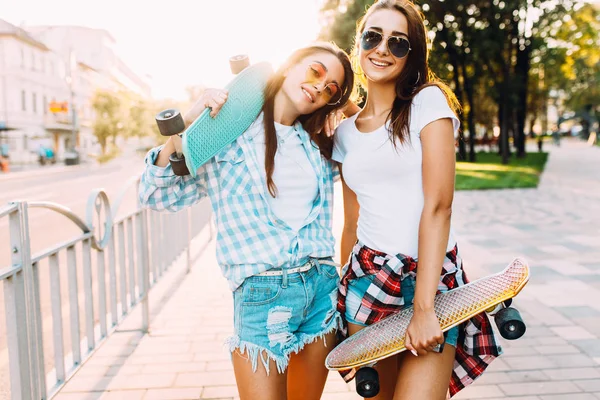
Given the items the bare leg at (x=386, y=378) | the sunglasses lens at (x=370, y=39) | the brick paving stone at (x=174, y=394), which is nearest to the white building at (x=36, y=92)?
the brick paving stone at (x=174, y=394)

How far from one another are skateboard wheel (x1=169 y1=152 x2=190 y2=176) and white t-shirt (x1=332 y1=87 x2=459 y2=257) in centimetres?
55

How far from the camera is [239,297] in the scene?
188cm

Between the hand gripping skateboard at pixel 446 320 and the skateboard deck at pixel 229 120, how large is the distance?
2.55ft

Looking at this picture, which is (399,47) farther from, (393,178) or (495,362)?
(495,362)

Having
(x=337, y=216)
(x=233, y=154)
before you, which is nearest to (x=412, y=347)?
(x=233, y=154)

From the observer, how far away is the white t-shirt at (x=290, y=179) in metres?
1.90

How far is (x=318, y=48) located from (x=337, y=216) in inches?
339

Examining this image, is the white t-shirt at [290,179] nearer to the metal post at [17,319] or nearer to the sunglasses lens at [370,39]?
the sunglasses lens at [370,39]

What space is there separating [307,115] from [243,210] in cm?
46

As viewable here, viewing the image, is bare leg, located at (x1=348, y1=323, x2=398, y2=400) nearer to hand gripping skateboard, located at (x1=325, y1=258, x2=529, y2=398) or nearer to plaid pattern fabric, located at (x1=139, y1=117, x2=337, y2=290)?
hand gripping skateboard, located at (x1=325, y1=258, x2=529, y2=398)

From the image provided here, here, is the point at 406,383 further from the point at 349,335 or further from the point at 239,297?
the point at 239,297

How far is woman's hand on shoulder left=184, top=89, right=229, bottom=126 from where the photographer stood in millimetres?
1788

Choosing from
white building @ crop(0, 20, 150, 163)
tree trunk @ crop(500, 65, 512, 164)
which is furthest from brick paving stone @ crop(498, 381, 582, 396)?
white building @ crop(0, 20, 150, 163)

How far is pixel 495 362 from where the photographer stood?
3594mm
